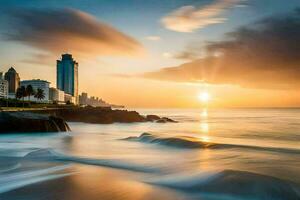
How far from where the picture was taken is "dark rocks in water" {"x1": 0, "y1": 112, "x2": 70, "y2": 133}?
35500mm

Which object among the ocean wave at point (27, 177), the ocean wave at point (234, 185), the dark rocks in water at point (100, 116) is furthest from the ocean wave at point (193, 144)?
the dark rocks in water at point (100, 116)

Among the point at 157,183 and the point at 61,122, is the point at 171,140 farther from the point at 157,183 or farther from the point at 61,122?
the point at 61,122

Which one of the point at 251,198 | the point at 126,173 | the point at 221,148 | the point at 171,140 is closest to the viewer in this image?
the point at 251,198

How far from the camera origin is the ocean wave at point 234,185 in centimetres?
1056

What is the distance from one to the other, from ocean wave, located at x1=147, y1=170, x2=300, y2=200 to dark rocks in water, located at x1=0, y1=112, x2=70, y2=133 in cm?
2712

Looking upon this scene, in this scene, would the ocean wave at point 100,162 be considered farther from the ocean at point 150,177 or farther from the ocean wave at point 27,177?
the ocean wave at point 27,177

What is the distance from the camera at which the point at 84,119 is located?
68.4m

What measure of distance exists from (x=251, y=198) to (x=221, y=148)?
46.2ft

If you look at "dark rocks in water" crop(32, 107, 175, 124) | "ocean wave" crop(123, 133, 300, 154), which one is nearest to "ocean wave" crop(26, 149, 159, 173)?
"ocean wave" crop(123, 133, 300, 154)

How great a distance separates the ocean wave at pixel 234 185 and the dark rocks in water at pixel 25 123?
89.0ft

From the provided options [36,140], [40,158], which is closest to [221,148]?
[40,158]

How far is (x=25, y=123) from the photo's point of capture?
36250mm

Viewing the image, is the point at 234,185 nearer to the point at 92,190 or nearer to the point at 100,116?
the point at 92,190

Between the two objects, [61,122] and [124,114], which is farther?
[124,114]
